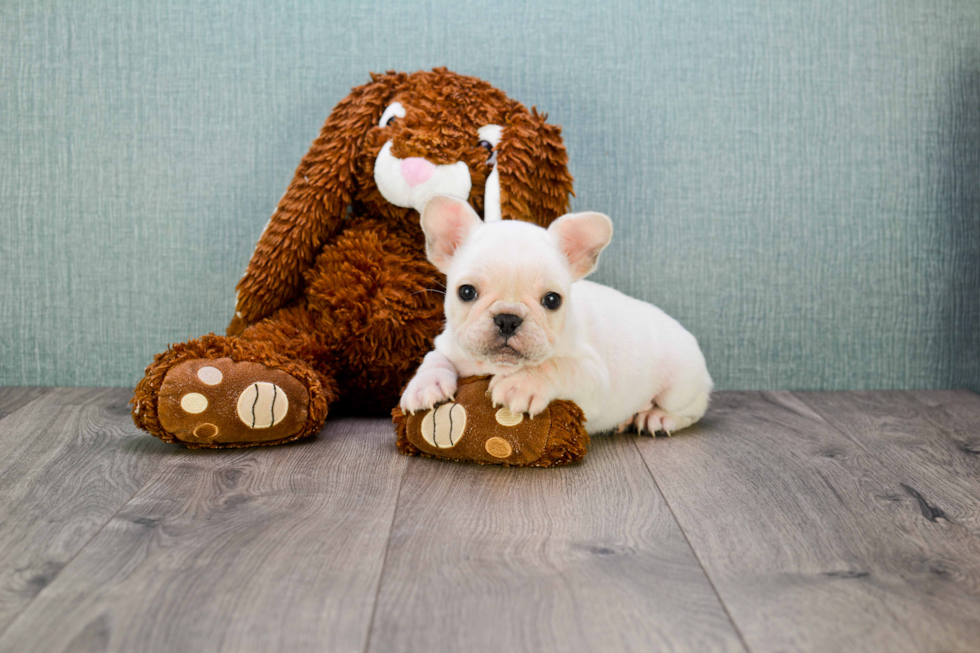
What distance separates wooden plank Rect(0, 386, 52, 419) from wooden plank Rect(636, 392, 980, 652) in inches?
51.6

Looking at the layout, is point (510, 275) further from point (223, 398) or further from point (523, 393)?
point (223, 398)

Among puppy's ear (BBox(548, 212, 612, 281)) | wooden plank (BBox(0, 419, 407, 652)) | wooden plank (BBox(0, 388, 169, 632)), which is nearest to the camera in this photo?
wooden plank (BBox(0, 419, 407, 652))

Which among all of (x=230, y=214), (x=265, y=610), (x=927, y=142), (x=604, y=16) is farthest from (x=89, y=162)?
(x=927, y=142)

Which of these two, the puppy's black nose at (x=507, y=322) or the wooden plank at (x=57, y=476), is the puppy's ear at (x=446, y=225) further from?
the wooden plank at (x=57, y=476)

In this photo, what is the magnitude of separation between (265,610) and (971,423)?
4.92 feet

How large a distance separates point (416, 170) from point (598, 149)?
582 mm

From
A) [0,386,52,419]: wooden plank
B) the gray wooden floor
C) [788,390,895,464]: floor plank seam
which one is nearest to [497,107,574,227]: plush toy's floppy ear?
the gray wooden floor

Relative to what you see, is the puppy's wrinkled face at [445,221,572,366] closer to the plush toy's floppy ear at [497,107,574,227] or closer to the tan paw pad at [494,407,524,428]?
the tan paw pad at [494,407,524,428]

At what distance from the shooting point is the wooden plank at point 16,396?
171cm

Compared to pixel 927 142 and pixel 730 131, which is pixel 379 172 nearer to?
pixel 730 131

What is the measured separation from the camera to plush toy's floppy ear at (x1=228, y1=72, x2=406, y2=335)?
1.60 metres

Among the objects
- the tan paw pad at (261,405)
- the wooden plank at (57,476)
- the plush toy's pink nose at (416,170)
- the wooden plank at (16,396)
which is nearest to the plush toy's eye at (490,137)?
the plush toy's pink nose at (416,170)

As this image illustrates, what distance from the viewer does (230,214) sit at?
1.93m

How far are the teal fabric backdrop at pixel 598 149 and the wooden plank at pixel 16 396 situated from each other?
0.05m
